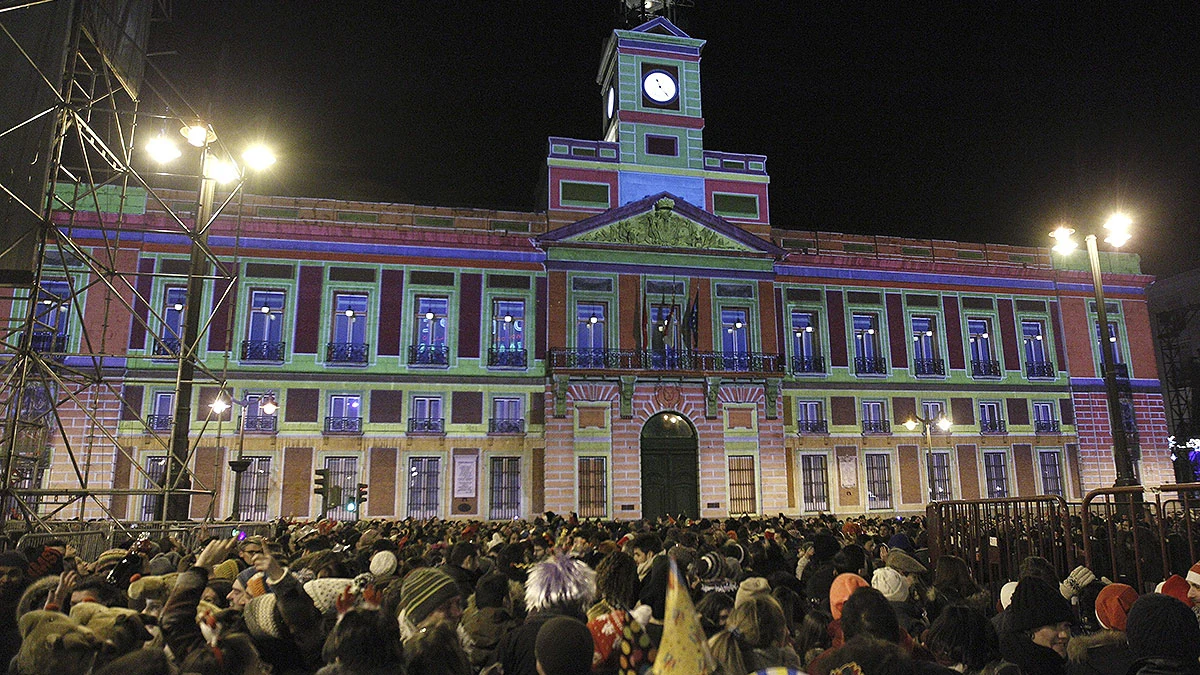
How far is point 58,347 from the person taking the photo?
93.0ft

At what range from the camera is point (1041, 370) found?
37.5m

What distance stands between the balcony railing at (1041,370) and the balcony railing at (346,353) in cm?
3088

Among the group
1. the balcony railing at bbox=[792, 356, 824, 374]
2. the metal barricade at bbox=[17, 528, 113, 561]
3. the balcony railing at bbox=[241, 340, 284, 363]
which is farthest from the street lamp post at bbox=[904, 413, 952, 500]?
the metal barricade at bbox=[17, 528, 113, 561]

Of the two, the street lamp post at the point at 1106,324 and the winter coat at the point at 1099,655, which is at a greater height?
the street lamp post at the point at 1106,324

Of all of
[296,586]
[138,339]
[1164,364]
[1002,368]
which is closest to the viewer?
[296,586]

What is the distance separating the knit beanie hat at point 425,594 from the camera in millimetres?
5480

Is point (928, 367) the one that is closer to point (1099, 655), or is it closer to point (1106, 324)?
point (1106, 324)

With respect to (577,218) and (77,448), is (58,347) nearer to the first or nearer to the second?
(77,448)

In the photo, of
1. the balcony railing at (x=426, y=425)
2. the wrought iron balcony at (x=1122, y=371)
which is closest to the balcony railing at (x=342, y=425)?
the balcony railing at (x=426, y=425)

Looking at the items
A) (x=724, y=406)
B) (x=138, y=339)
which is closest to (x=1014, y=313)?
(x=724, y=406)

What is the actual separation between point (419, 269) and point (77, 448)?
14.1 meters

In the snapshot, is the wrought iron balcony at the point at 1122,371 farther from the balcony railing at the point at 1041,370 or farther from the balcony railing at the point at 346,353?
the balcony railing at the point at 346,353

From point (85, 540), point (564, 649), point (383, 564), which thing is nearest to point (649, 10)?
point (85, 540)

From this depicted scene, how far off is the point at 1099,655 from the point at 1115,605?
0.79 metres
